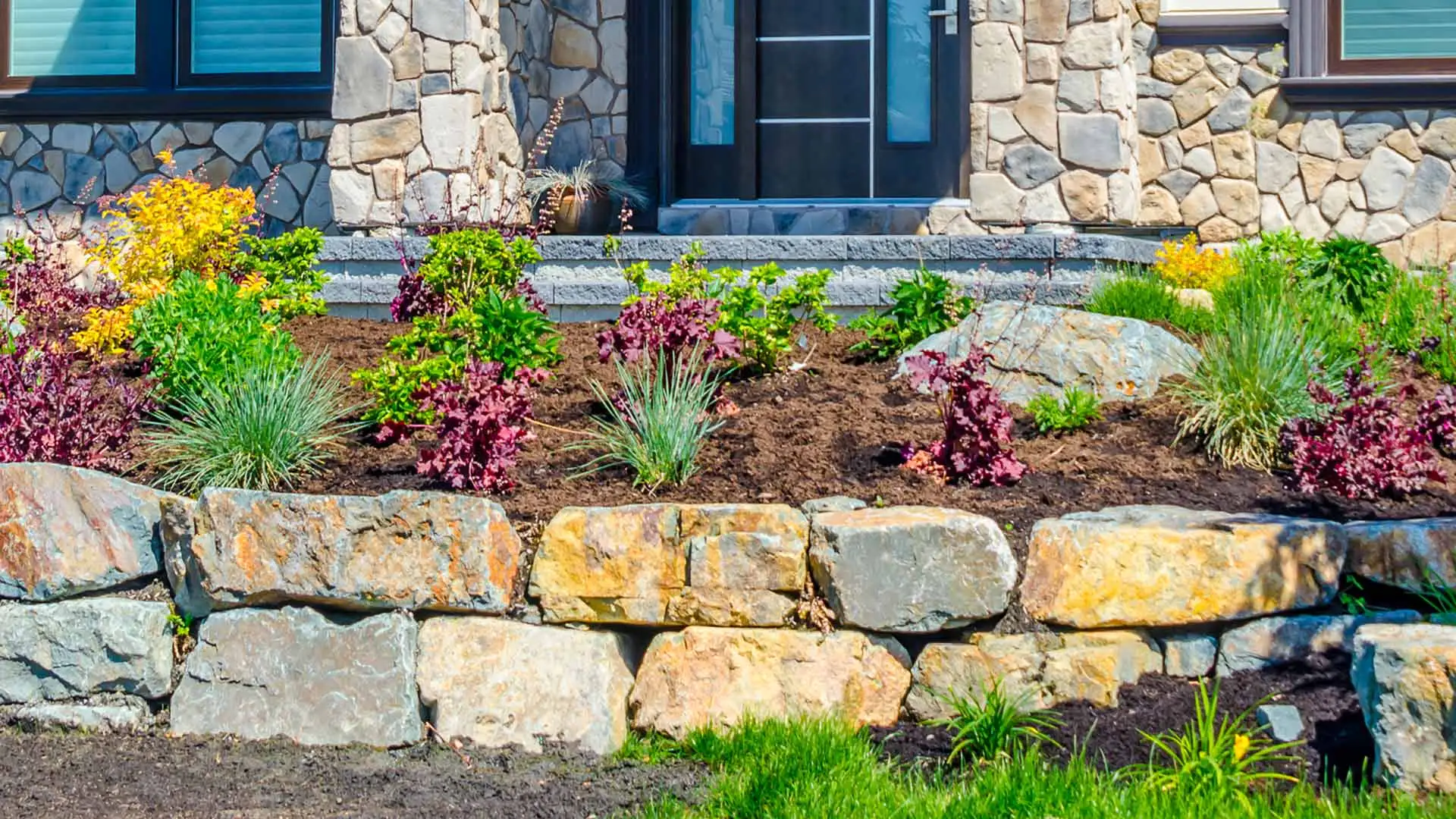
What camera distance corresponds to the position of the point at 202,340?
566cm

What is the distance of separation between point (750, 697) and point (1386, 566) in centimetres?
186

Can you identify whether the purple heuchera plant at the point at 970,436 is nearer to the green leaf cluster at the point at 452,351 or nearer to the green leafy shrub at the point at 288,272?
the green leaf cluster at the point at 452,351

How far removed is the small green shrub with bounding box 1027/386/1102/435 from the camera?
5242 mm

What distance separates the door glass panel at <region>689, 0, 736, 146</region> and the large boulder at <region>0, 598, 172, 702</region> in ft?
18.8

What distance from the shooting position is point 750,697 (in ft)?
14.3

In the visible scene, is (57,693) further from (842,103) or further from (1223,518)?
(842,103)

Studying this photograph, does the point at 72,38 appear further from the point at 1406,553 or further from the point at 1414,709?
the point at 1414,709

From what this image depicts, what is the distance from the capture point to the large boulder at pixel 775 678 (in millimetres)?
4348

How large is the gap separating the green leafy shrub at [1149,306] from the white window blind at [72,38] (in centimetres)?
699

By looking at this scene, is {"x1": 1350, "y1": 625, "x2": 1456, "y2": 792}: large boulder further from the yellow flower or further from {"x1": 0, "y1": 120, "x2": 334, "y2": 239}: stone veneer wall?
{"x1": 0, "y1": 120, "x2": 334, "y2": 239}: stone veneer wall

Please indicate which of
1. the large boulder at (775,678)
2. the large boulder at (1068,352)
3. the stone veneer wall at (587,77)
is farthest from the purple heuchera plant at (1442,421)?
the stone veneer wall at (587,77)

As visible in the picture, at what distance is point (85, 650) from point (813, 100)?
6151mm

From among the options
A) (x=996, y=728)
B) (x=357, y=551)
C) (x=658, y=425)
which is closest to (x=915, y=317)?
(x=658, y=425)

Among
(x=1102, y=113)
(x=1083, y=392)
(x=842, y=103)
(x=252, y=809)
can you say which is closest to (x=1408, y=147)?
(x=1102, y=113)
